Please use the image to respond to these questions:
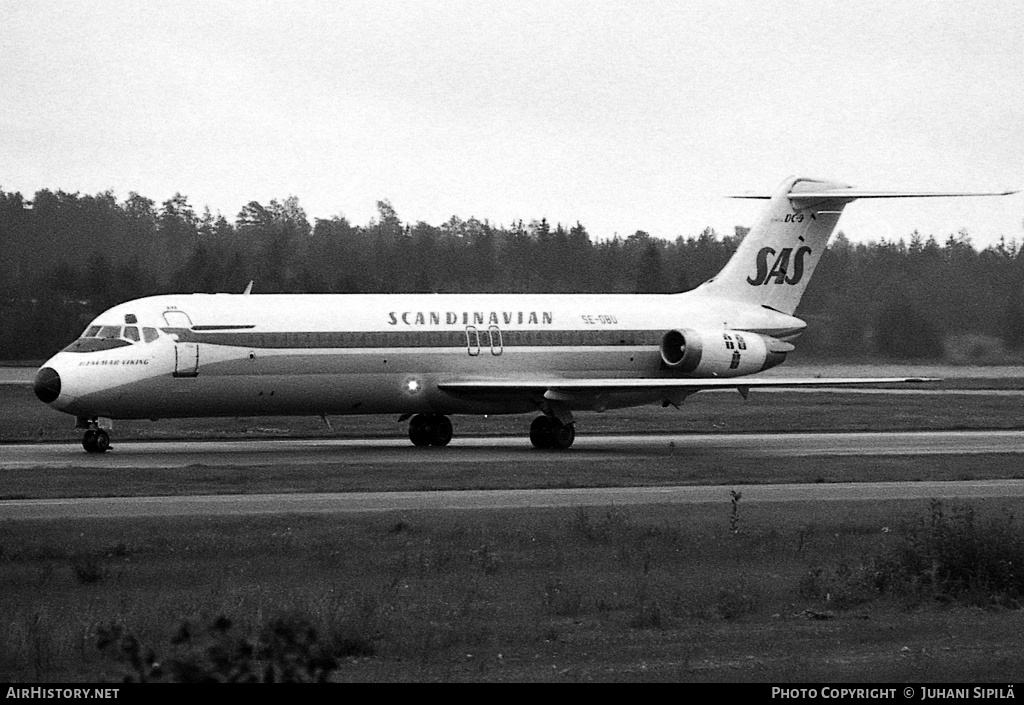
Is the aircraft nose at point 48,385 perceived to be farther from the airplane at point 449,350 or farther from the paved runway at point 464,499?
the paved runway at point 464,499

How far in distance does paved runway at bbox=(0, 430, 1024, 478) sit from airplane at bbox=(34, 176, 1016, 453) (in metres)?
0.92

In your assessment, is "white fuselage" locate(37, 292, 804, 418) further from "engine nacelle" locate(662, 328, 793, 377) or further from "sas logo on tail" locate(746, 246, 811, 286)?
"sas logo on tail" locate(746, 246, 811, 286)

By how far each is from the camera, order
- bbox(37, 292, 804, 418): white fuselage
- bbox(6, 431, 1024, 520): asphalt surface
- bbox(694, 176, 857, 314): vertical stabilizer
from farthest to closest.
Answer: bbox(694, 176, 857, 314): vertical stabilizer
bbox(37, 292, 804, 418): white fuselage
bbox(6, 431, 1024, 520): asphalt surface

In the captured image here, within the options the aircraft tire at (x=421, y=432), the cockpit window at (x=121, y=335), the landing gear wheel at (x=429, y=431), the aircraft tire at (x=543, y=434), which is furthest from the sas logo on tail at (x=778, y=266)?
the cockpit window at (x=121, y=335)

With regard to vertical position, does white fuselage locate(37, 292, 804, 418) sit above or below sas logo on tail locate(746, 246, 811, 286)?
below

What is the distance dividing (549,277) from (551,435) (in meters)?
20.4

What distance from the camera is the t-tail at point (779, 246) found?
38.7 metres

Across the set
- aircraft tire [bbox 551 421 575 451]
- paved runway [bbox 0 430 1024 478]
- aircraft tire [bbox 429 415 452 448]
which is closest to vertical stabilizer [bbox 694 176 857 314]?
paved runway [bbox 0 430 1024 478]

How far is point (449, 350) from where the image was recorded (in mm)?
34062

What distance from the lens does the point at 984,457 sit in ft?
99.6

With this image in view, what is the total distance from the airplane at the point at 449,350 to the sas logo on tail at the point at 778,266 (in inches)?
1.4

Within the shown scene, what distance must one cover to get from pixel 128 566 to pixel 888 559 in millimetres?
8633

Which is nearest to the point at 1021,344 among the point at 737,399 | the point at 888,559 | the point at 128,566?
the point at 737,399

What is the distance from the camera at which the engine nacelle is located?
35.7 metres
